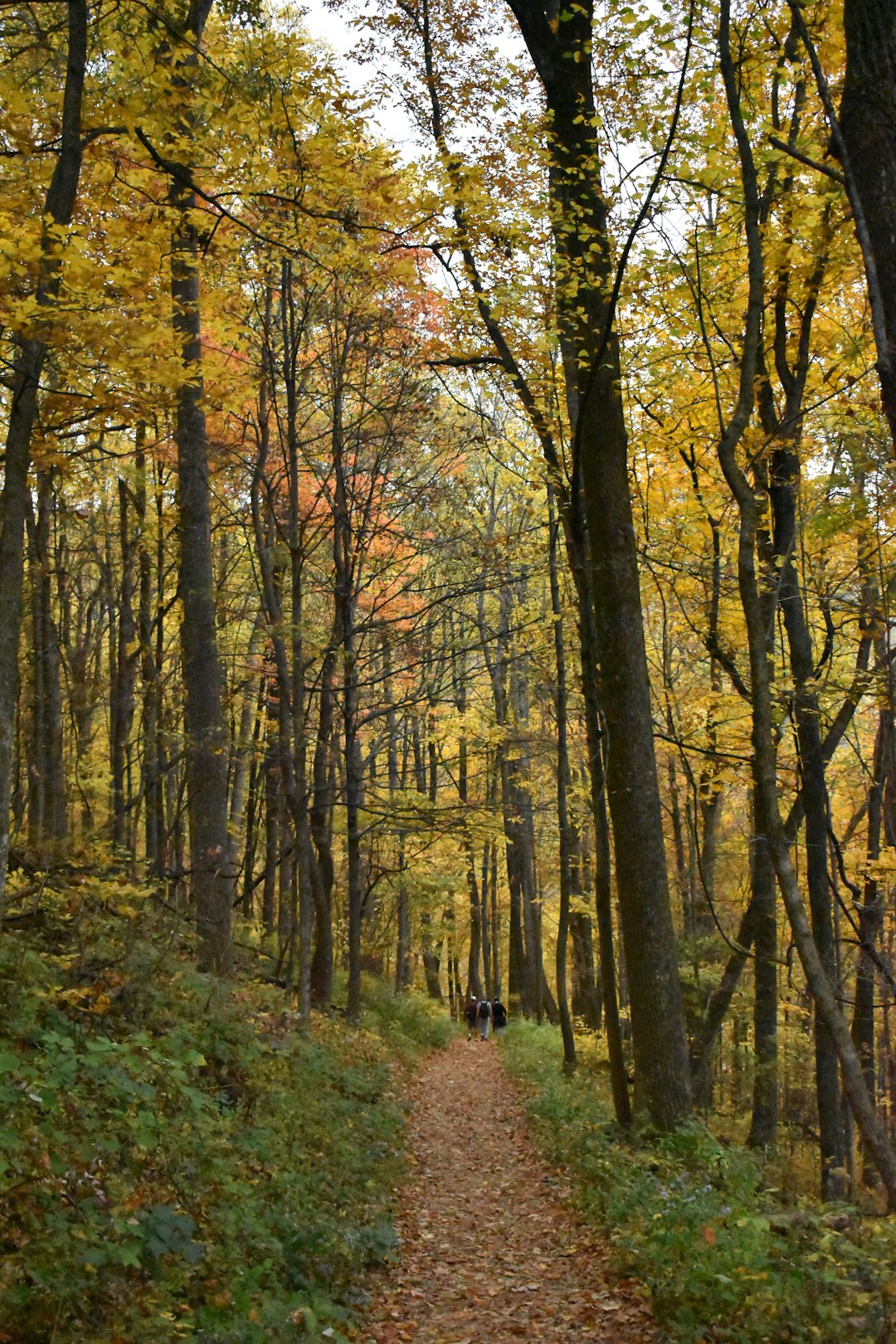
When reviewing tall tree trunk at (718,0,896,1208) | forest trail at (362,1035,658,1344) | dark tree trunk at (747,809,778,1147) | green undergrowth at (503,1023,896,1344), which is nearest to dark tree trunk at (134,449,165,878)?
forest trail at (362,1035,658,1344)

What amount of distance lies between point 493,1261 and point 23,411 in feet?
21.3

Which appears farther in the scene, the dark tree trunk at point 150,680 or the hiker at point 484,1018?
the hiker at point 484,1018

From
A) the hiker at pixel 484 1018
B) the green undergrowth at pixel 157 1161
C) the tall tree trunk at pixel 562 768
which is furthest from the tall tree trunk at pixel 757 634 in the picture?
the hiker at pixel 484 1018

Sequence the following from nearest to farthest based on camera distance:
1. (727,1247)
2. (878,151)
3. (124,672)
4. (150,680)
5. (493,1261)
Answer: (878,151), (727,1247), (493,1261), (150,680), (124,672)

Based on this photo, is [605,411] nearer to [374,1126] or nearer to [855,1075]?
[855,1075]

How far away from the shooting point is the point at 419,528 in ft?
44.9

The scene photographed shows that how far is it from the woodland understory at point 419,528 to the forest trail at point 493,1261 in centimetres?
30

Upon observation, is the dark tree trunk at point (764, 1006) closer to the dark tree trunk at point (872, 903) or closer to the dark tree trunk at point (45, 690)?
the dark tree trunk at point (872, 903)

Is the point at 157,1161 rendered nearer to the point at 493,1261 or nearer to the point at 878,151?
the point at 493,1261

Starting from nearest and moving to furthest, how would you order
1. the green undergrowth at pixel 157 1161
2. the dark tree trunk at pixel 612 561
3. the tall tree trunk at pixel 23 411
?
1. the green undergrowth at pixel 157 1161
2. the tall tree trunk at pixel 23 411
3. the dark tree trunk at pixel 612 561

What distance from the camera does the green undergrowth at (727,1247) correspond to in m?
4.07

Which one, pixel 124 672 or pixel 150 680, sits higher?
pixel 124 672

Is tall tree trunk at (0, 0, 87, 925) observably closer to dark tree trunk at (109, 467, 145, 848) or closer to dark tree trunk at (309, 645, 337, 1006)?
dark tree trunk at (109, 467, 145, 848)

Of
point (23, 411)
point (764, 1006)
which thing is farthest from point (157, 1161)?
point (764, 1006)
